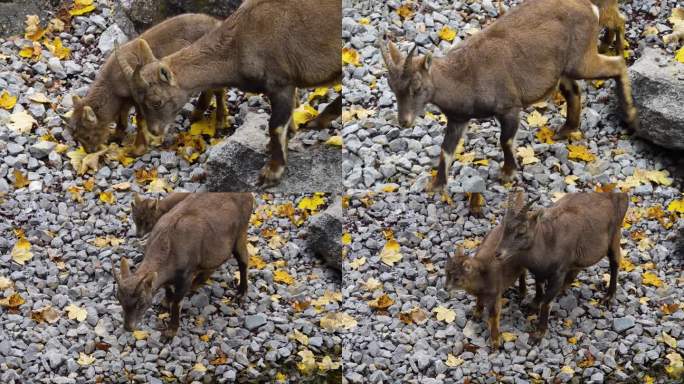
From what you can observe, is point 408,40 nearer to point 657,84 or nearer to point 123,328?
Answer: point 657,84

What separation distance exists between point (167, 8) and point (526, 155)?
169 inches

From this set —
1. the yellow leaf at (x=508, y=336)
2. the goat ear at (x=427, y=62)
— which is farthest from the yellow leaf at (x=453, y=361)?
the goat ear at (x=427, y=62)

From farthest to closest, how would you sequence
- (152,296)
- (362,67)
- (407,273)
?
(362,67) < (407,273) < (152,296)

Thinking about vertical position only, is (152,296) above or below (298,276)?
above

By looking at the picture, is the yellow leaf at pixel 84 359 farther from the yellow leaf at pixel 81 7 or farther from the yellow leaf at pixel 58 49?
the yellow leaf at pixel 81 7

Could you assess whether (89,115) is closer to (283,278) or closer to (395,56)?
(283,278)

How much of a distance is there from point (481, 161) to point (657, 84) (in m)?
2.04

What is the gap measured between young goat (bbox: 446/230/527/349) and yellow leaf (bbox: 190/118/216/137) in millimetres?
2885

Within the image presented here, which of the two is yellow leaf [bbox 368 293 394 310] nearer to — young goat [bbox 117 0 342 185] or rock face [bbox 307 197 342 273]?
rock face [bbox 307 197 342 273]

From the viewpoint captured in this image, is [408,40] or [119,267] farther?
[408,40]

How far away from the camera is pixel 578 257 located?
36.5 feet

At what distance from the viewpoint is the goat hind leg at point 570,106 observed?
11.8m

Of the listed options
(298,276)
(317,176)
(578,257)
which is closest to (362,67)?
(317,176)

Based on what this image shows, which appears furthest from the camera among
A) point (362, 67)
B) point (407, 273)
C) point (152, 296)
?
point (362, 67)
